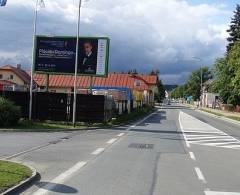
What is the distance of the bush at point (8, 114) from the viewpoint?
28.2m

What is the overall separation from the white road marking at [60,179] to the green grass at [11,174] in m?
0.54

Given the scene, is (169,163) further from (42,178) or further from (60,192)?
(60,192)

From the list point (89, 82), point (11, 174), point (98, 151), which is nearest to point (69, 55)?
point (98, 151)

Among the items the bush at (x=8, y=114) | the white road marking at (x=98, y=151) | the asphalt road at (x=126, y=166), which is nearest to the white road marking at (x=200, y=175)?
the asphalt road at (x=126, y=166)

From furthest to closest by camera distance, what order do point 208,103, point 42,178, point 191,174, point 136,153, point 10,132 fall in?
point 208,103 < point 10,132 < point 136,153 < point 191,174 < point 42,178

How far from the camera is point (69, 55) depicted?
37094mm

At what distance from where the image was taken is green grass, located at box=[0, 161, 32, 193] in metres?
10.1

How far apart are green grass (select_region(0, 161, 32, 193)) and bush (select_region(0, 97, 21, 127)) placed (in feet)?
49.9

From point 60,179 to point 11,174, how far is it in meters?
1.02

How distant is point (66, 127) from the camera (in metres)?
30.6

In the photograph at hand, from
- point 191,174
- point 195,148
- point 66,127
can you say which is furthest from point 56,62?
point 191,174

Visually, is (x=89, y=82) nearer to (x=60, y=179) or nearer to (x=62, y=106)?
(x=62, y=106)

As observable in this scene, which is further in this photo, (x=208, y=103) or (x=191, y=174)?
(x=208, y=103)

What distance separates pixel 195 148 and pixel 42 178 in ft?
34.1
